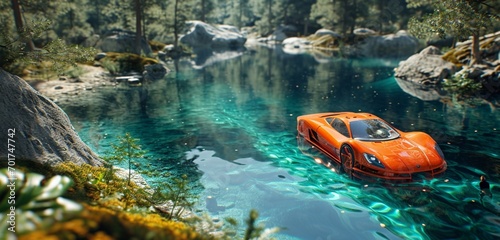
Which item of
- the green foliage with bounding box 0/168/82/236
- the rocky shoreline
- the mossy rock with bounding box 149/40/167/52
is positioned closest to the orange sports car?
the green foliage with bounding box 0/168/82/236

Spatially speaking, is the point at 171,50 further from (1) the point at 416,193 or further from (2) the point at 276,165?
(1) the point at 416,193

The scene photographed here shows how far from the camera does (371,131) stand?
408 inches

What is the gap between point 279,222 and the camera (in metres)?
7.50

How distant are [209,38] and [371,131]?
54.3 m

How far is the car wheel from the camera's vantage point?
9.66 m

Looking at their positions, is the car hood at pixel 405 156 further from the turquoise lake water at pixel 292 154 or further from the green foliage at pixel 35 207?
the green foliage at pixel 35 207

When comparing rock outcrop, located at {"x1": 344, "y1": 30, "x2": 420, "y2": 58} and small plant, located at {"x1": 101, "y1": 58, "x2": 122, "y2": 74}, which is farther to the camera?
rock outcrop, located at {"x1": 344, "y1": 30, "x2": 420, "y2": 58}

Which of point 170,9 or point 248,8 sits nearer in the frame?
point 170,9

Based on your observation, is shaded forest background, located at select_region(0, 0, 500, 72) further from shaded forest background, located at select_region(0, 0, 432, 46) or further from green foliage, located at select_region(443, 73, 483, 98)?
green foliage, located at select_region(443, 73, 483, 98)

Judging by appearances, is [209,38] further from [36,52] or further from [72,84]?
[36,52]

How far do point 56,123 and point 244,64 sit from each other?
32629 mm

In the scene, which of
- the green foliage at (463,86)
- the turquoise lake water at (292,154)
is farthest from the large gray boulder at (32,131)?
the green foliage at (463,86)

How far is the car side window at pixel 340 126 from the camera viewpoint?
416 inches

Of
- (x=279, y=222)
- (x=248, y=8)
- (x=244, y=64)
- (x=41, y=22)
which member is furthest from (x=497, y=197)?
(x=248, y=8)
